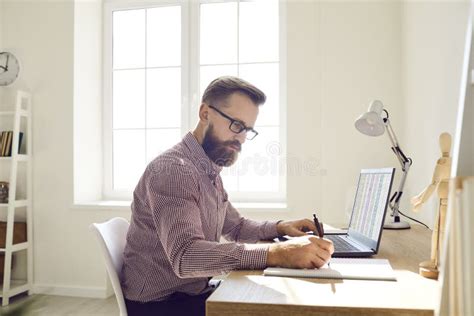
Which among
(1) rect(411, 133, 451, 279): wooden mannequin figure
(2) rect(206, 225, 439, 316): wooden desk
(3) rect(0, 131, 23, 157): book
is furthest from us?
(3) rect(0, 131, 23, 157): book

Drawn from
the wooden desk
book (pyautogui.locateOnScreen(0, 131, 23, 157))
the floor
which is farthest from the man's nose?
book (pyautogui.locateOnScreen(0, 131, 23, 157))

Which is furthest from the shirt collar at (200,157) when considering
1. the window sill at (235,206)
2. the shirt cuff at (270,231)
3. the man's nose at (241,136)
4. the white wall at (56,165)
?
the white wall at (56,165)

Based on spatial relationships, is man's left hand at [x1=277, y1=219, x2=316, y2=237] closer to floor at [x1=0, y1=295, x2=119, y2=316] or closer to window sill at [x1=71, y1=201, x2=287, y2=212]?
window sill at [x1=71, y1=201, x2=287, y2=212]

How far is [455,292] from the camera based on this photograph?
1.75ft

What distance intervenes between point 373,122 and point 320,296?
1224 millimetres

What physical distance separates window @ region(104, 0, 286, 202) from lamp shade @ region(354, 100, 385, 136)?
3.88 ft

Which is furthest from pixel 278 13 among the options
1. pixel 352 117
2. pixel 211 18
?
pixel 352 117

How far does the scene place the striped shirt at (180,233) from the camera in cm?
107

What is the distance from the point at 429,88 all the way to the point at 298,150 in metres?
1.05

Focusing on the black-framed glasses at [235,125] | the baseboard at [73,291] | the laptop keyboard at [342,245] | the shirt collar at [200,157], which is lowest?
the baseboard at [73,291]

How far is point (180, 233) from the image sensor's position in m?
1.10

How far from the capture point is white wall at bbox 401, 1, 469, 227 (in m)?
1.58

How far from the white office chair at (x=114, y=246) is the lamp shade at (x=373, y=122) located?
1110 millimetres

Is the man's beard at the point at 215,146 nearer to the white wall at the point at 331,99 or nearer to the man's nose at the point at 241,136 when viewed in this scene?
the man's nose at the point at 241,136
